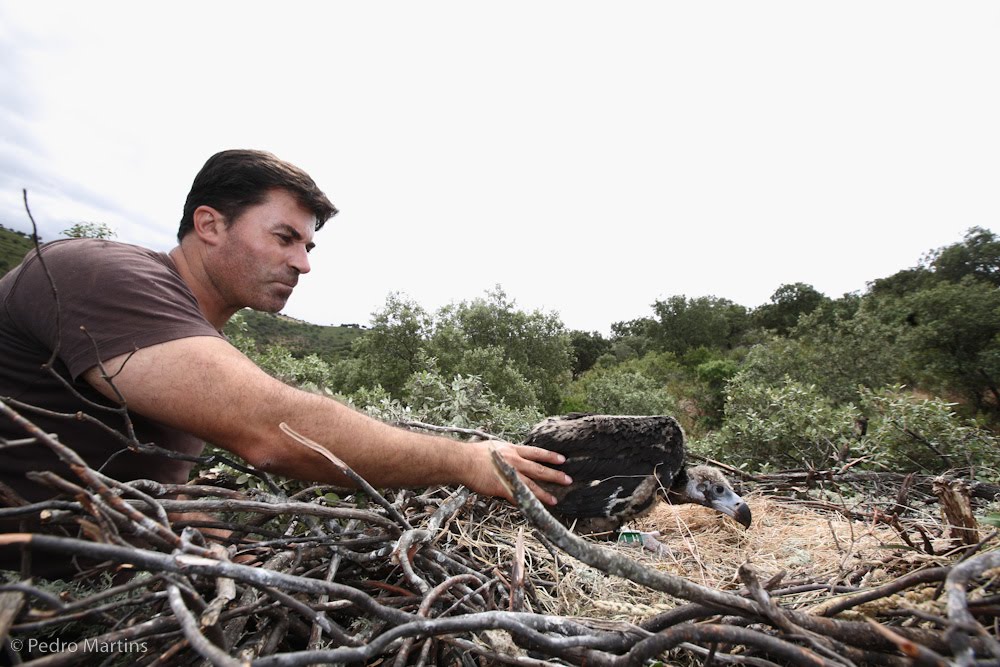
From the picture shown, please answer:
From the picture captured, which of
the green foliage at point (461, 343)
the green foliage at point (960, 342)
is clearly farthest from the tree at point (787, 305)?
the green foliage at point (461, 343)

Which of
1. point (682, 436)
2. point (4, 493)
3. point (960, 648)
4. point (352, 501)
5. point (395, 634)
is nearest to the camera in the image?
point (960, 648)

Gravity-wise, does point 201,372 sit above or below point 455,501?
above

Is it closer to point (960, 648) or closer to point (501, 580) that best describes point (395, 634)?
point (501, 580)

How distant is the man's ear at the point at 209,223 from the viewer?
2467 millimetres

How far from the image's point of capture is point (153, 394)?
5.11 ft

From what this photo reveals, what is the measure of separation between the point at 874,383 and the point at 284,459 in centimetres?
1761

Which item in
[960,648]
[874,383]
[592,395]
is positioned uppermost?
[874,383]

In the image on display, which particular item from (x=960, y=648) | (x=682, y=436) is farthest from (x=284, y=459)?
(x=682, y=436)

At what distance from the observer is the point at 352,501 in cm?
247

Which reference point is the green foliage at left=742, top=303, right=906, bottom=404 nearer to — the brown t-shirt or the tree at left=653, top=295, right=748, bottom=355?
the brown t-shirt

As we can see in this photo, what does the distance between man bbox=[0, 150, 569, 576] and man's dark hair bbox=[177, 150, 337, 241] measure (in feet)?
1.45

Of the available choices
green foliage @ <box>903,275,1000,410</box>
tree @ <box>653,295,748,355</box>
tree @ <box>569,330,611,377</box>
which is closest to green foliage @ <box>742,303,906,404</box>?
green foliage @ <box>903,275,1000,410</box>

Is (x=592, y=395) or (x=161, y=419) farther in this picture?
(x=592, y=395)

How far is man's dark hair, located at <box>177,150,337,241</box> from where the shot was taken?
2.47 m
